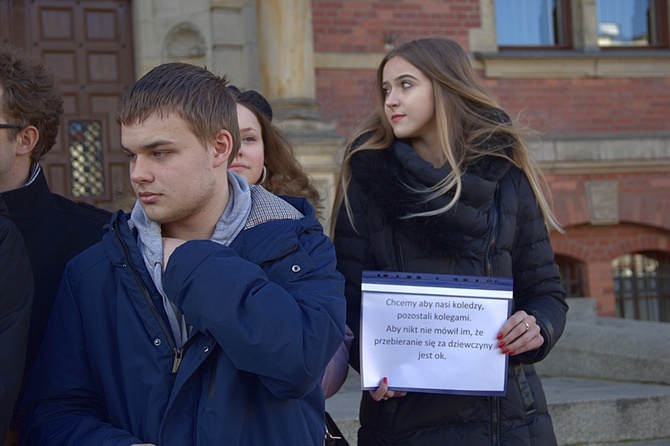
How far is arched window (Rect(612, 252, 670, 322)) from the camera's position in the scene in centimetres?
909

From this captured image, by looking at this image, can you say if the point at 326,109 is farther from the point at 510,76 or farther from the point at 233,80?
the point at 510,76

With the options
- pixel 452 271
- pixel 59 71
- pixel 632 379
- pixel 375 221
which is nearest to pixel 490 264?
pixel 452 271

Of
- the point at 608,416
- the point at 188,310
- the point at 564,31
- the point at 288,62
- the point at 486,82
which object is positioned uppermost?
the point at 564,31

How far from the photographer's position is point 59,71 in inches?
309

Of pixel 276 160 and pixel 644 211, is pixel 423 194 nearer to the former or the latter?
pixel 276 160

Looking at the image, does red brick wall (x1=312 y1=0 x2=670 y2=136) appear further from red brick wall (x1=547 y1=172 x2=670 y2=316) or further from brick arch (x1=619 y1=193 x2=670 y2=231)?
brick arch (x1=619 y1=193 x2=670 y2=231)

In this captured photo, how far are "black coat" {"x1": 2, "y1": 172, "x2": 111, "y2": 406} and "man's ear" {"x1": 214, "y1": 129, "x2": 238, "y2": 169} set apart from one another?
24.6 inches

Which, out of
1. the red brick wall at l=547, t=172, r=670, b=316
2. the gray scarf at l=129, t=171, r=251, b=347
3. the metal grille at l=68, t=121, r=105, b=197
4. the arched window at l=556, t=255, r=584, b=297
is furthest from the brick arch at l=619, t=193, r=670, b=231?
the gray scarf at l=129, t=171, r=251, b=347

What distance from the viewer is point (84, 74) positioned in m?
7.93

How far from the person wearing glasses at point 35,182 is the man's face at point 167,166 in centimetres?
50

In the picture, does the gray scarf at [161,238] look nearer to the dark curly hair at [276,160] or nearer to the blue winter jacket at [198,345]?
the blue winter jacket at [198,345]

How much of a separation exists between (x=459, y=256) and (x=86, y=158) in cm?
601

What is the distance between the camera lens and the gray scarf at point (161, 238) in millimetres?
1831

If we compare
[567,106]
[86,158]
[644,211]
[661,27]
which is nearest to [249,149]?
[86,158]
